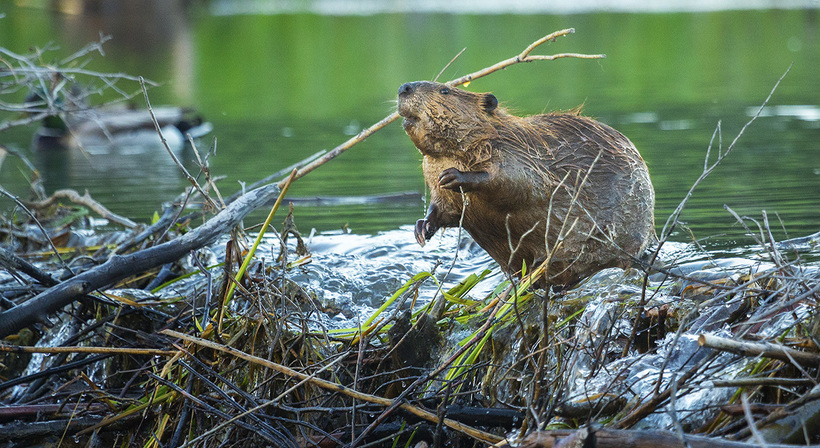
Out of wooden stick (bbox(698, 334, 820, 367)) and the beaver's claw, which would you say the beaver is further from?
wooden stick (bbox(698, 334, 820, 367))

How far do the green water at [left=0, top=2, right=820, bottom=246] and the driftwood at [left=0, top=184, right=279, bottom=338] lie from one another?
0.64 metres

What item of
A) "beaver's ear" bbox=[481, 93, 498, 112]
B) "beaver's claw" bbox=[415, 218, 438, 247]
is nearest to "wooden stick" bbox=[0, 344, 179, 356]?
"beaver's claw" bbox=[415, 218, 438, 247]

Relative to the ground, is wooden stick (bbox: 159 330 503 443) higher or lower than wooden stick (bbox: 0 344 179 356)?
higher

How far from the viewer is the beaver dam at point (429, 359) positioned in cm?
→ 217

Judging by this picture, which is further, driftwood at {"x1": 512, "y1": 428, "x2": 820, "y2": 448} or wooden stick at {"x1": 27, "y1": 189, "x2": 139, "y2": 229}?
wooden stick at {"x1": 27, "y1": 189, "x2": 139, "y2": 229}

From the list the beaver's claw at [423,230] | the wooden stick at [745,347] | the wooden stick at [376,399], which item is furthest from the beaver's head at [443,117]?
the wooden stick at [745,347]

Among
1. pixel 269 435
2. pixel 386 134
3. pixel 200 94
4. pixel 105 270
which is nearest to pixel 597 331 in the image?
pixel 269 435

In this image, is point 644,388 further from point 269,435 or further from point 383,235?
point 383,235

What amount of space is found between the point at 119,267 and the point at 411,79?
13.9m

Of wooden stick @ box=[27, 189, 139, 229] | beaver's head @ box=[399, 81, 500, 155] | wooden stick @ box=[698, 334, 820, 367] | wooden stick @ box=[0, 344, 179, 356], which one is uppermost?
beaver's head @ box=[399, 81, 500, 155]

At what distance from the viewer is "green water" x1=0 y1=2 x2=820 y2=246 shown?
22.2 feet

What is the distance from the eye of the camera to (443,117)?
3.09 metres

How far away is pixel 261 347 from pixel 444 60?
57.8ft

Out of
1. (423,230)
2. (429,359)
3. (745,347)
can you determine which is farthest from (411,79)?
(745,347)
